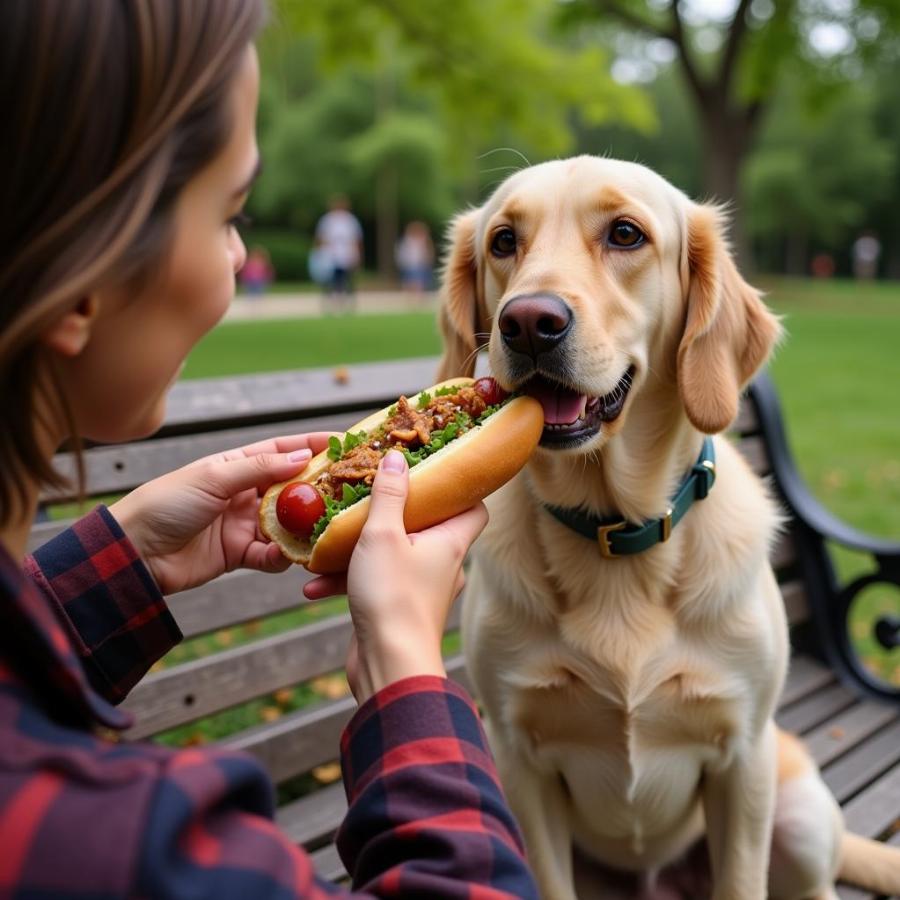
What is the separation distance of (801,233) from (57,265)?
54958 millimetres

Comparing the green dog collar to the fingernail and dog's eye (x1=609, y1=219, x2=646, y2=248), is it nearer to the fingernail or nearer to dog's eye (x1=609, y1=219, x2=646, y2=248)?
dog's eye (x1=609, y1=219, x2=646, y2=248)

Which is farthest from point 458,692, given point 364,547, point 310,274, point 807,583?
point 310,274

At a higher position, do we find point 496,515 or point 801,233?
point 496,515

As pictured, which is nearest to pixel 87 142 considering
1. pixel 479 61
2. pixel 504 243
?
pixel 504 243

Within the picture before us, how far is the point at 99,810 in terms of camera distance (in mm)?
908

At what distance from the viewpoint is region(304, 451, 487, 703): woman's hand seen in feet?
4.36

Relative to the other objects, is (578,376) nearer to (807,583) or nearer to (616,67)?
(807,583)

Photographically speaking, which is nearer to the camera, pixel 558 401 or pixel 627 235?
pixel 558 401

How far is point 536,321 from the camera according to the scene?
206cm

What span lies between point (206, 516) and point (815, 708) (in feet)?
8.76

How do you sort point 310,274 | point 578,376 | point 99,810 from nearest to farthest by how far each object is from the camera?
point 99,810 → point 578,376 → point 310,274

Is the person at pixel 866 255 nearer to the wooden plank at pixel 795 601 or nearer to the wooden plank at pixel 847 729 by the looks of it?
the wooden plank at pixel 795 601

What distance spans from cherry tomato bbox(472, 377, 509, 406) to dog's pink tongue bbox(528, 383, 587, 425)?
7cm

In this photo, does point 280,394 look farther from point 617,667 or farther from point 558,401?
point 617,667
